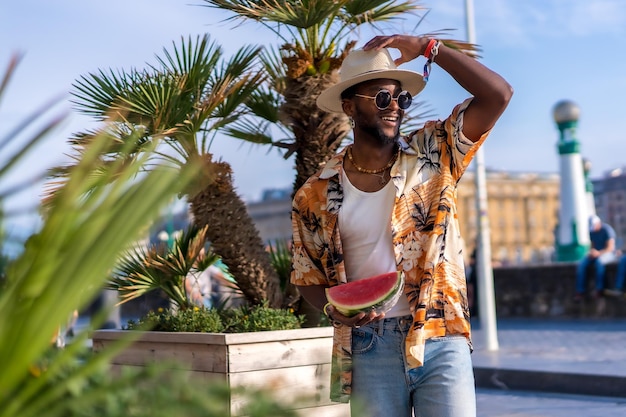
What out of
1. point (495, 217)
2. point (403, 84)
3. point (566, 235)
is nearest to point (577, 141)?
point (566, 235)

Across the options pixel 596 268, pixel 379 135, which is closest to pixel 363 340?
pixel 379 135

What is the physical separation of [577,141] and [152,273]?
76.3 feet

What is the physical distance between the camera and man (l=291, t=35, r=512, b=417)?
3.02 meters

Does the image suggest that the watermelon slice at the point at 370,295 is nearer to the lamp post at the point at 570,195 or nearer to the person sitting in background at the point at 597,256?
the person sitting in background at the point at 597,256

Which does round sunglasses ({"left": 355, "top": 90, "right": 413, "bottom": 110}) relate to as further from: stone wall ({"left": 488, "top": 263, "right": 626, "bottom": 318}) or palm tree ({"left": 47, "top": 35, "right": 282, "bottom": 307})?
stone wall ({"left": 488, "top": 263, "right": 626, "bottom": 318})

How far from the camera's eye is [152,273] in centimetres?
687

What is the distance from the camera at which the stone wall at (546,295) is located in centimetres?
1964

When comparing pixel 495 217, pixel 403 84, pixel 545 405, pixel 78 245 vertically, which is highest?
pixel 495 217

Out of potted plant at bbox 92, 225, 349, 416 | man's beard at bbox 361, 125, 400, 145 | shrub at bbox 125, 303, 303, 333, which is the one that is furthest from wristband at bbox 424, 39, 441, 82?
shrub at bbox 125, 303, 303, 333

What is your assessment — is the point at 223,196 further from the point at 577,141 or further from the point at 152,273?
the point at 577,141

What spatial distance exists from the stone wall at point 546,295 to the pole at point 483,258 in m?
6.82

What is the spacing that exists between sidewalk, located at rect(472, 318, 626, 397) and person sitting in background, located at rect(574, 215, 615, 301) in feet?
7.03

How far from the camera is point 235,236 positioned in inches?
269

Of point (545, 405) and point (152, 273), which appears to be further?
point (545, 405)
